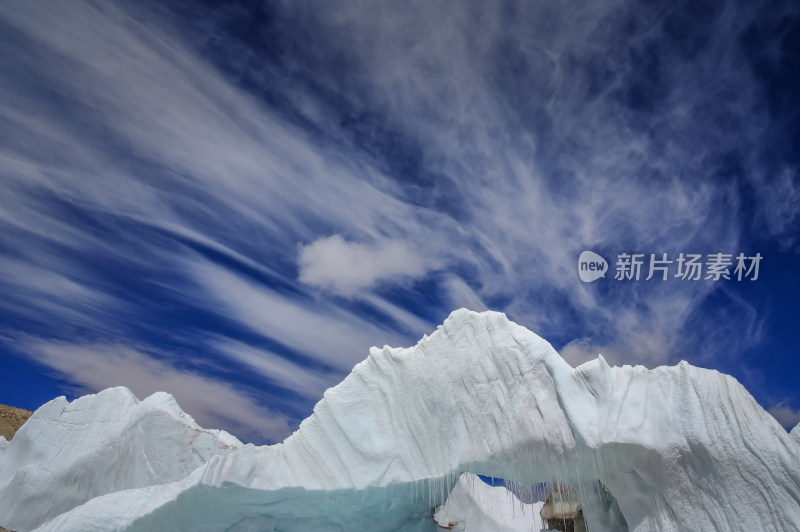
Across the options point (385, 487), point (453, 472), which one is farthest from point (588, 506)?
point (385, 487)

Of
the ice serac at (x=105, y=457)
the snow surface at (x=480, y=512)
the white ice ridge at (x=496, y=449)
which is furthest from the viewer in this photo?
the snow surface at (x=480, y=512)

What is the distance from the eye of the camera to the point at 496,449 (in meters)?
7.68

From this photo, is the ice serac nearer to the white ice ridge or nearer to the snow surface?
the white ice ridge

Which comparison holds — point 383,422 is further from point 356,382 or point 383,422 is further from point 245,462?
point 245,462

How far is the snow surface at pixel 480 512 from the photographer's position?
1045 centimetres

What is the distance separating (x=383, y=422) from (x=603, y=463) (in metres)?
3.12

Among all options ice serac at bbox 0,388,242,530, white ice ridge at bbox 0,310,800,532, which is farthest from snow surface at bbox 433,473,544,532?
ice serac at bbox 0,388,242,530

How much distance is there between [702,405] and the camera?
7.15 metres

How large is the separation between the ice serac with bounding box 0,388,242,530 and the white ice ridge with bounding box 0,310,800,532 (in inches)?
54.6

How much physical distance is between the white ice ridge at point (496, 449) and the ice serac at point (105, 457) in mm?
1388

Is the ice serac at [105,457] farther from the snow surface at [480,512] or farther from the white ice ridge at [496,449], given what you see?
the snow surface at [480,512]

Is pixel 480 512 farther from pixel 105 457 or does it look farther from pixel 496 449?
pixel 105 457

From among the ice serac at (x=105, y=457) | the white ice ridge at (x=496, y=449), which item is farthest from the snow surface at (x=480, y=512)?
the ice serac at (x=105, y=457)

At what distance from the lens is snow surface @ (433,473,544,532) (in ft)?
34.3
